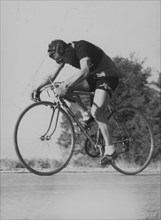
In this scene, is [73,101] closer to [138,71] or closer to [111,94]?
[111,94]

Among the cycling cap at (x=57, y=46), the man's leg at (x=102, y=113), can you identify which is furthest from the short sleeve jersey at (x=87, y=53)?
the man's leg at (x=102, y=113)

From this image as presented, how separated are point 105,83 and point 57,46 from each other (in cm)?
53

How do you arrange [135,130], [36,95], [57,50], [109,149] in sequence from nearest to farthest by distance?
[57,50], [36,95], [109,149], [135,130]

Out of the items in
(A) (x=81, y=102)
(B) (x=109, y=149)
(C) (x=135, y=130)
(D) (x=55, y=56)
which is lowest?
(B) (x=109, y=149)

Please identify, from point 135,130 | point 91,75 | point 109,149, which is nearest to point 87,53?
point 91,75

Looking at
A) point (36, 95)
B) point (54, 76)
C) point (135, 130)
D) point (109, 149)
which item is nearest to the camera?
point (54, 76)

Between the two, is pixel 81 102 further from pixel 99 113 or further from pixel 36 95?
pixel 36 95

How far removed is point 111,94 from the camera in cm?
568

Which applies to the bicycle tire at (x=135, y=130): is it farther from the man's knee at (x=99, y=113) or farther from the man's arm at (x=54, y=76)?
the man's arm at (x=54, y=76)

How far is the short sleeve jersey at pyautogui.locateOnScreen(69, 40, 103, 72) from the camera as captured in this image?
539cm

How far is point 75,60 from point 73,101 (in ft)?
1.23

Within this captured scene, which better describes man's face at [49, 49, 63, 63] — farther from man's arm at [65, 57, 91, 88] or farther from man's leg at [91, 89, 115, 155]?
man's leg at [91, 89, 115, 155]

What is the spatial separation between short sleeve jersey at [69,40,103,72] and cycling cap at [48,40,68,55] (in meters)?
0.11

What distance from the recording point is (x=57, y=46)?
5363mm
